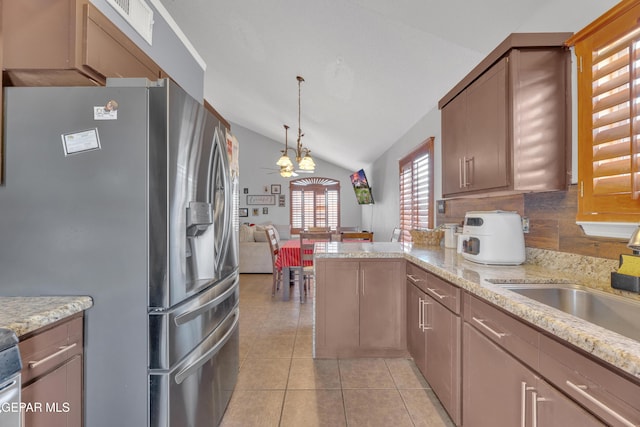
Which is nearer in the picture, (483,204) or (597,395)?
(597,395)

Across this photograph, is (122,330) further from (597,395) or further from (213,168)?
(597,395)

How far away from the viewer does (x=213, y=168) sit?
1487mm

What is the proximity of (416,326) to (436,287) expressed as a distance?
51 centimetres

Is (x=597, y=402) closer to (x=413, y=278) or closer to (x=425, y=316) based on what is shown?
(x=425, y=316)

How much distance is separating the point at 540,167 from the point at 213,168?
5.47 feet

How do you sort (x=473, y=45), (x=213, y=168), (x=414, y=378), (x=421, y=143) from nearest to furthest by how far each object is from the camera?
(x=213, y=168) < (x=473, y=45) < (x=414, y=378) < (x=421, y=143)

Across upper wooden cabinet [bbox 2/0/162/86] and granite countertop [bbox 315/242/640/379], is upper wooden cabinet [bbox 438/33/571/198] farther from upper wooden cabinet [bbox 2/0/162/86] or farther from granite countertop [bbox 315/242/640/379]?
upper wooden cabinet [bbox 2/0/162/86]

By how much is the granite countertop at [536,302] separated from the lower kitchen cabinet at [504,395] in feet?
0.60

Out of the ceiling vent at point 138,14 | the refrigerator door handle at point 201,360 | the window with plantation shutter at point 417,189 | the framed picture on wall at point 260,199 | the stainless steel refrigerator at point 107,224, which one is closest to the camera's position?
the stainless steel refrigerator at point 107,224

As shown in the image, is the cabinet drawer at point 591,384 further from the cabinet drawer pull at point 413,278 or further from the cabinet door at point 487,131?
the cabinet drawer pull at point 413,278

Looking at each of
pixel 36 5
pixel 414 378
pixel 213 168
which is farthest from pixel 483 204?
pixel 36 5

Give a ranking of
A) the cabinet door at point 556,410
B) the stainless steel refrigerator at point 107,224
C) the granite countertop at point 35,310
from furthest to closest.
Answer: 1. the stainless steel refrigerator at point 107,224
2. the granite countertop at point 35,310
3. the cabinet door at point 556,410

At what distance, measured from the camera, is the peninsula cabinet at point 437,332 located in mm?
1497

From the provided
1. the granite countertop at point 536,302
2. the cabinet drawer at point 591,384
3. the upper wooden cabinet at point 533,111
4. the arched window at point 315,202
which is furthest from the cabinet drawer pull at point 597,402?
the arched window at point 315,202
